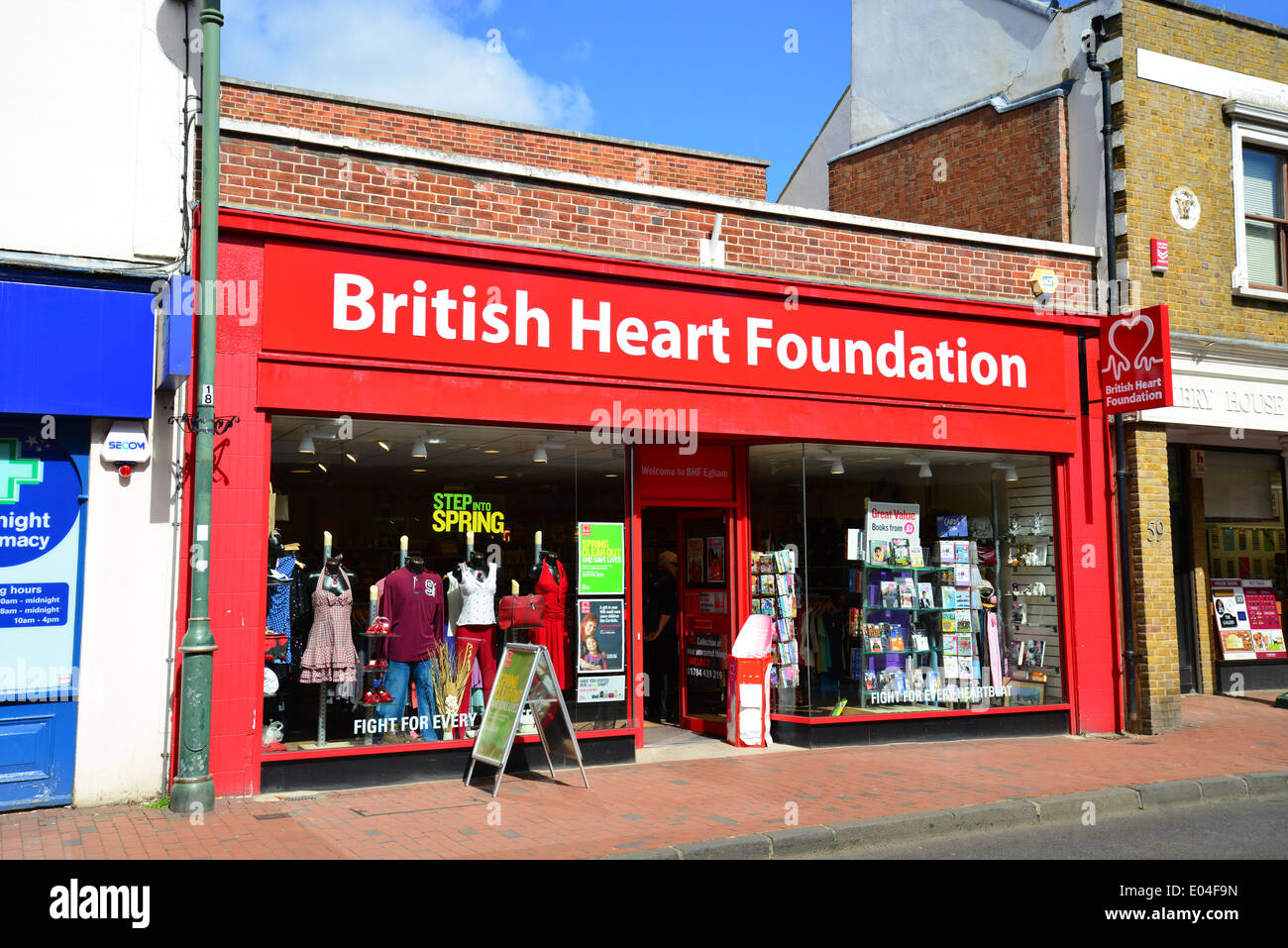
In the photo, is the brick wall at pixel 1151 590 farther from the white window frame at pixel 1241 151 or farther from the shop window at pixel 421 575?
the shop window at pixel 421 575

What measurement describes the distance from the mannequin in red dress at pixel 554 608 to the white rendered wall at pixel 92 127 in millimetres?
4114

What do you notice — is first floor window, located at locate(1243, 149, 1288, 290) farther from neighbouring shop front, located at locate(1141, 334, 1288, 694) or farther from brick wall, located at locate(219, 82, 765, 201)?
brick wall, located at locate(219, 82, 765, 201)

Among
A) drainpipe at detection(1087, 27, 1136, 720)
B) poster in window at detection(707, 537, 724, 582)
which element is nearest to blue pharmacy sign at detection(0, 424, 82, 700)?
poster in window at detection(707, 537, 724, 582)

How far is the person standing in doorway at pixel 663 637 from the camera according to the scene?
11938 mm

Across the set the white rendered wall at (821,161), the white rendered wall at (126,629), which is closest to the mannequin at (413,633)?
the white rendered wall at (126,629)

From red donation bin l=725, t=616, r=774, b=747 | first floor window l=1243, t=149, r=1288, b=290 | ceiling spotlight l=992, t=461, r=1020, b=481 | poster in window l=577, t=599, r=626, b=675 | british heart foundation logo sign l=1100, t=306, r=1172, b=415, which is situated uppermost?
first floor window l=1243, t=149, r=1288, b=290

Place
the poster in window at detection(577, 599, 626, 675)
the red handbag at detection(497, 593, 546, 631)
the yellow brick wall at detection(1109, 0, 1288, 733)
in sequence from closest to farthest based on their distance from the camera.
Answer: the red handbag at detection(497, 593, 546, 631)
the poster in window at detection(577, 599, 626, 675)
the yellow brick wall at detection(1109, 0, 1288, 733)

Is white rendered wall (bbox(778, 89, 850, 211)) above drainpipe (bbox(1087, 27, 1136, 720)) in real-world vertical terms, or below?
above

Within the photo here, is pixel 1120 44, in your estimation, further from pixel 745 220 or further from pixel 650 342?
pixel 650 342

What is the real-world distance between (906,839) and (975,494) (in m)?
5.54

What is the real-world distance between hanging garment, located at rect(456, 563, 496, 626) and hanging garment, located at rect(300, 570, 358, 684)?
102 cm

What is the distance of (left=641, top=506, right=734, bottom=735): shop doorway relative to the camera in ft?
37.2

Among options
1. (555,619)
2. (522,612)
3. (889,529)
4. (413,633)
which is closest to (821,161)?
(889,529)

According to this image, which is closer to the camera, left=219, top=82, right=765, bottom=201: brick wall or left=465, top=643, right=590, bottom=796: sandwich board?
left=465, top=643, right=590, bottom=796: sandwich board
